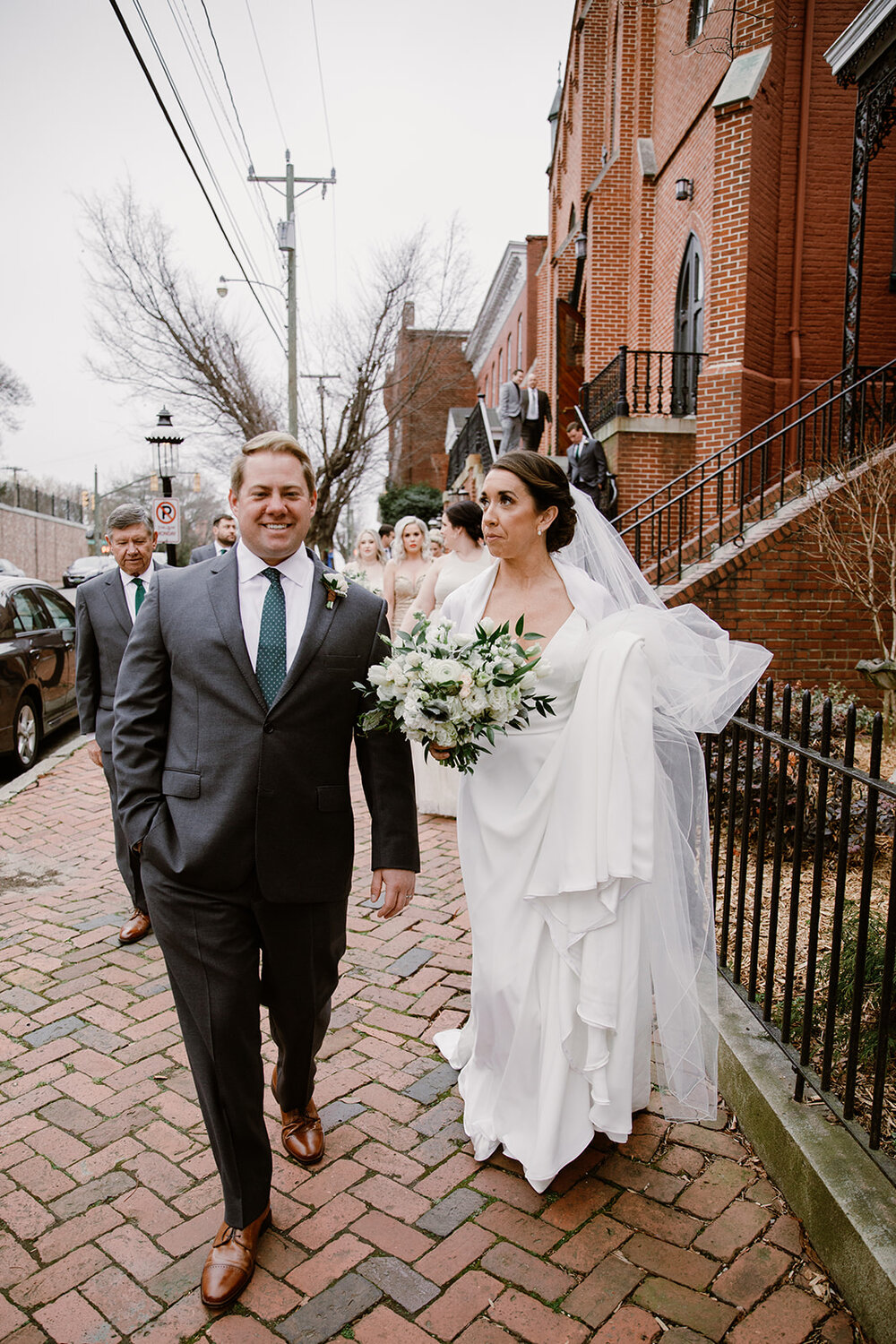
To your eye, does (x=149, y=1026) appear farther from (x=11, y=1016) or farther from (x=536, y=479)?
(x=536, y=479)

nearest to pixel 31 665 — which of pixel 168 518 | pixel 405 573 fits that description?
pixel 405 573

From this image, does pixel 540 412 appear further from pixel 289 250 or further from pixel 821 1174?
pixel 821 1174

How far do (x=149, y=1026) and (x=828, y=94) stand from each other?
12787 mm

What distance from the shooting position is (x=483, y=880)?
118 inches

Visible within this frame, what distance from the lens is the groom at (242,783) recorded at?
243cm

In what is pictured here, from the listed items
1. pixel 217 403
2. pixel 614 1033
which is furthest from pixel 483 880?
pixel 217 403

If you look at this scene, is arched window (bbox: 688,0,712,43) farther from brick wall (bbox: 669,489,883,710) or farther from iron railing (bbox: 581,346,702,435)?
brick wall (bbox: 669,489,883,710)

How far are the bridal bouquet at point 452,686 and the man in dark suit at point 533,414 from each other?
1384 centimetres

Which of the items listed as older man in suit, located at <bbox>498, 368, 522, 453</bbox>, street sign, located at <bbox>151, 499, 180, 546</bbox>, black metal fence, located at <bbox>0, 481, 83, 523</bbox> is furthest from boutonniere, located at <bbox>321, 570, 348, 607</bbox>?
black metal fence, located at <bbox>0, 481, 83, 523</bbox>

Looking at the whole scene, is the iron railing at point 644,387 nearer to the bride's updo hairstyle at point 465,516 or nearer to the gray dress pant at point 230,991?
the bride's updo hairstyle at point 465,516

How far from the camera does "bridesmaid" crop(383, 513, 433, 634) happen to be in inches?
296

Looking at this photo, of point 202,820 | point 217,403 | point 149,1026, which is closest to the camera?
point 202,820

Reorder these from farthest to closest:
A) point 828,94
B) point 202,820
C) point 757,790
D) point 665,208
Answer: point 665,208, point 828,94, point 757,790, point 202,820

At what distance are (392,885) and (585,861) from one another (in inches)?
22.9
